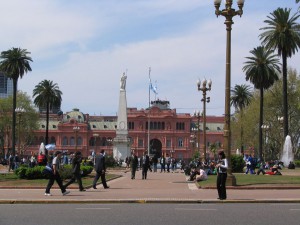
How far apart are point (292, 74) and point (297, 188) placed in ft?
199

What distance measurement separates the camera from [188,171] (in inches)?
1439

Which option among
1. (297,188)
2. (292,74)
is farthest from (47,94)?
(297,188)

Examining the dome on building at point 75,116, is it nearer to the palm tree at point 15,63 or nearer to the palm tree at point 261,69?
the palm tree at point 15,63

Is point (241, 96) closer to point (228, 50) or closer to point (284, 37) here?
point (284, 37)

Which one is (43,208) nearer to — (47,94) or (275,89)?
(275,89)

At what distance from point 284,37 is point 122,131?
27.5 meters

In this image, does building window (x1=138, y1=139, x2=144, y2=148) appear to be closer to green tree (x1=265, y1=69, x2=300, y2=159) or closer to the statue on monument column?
green tree (x1=265, y1=69, x2=300, y2=159)

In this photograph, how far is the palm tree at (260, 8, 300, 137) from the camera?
59.6 m

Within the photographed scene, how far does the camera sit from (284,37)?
5969 centimetres

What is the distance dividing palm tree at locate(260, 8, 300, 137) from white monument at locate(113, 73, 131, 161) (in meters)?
22.0

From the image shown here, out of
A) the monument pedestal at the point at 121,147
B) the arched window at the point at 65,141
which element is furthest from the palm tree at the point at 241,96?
the arched window at the point at 65,141

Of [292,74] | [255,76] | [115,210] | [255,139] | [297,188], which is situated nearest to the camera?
[115,210]

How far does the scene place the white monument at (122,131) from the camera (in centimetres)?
7594

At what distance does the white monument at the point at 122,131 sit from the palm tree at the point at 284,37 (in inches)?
867
